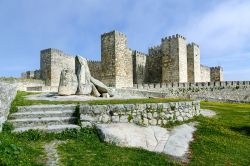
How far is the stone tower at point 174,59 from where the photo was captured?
4131 centimetres

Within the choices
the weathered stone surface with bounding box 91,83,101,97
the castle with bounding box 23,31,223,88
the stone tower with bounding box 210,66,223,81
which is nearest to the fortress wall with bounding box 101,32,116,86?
the castle with bounding box 23,31,223,88

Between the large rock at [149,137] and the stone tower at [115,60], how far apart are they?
27.9 m

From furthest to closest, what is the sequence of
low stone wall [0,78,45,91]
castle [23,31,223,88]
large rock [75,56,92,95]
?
1. castle [23,31,223,88]
2. low stone wall [0,78,45,91]
3. large rock [75,56,92,95]

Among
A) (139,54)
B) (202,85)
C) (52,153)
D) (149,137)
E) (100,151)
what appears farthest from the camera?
(139,54)

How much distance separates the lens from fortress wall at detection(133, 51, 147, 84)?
149 feet

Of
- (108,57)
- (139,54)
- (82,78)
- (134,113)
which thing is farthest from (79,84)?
(139,54)

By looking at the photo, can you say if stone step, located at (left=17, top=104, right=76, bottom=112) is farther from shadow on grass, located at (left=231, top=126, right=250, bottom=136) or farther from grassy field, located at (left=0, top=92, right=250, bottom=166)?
shadow on grass, located at (left=231, top=126, right=250, bottom=136)

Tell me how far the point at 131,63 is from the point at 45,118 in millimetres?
31657

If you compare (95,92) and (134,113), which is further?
(95,92)

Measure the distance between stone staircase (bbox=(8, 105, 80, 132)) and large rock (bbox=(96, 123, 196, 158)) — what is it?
1059 millimetres

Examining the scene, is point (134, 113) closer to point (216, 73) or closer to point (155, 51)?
point (155, 51)

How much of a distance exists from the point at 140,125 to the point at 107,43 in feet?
97.4

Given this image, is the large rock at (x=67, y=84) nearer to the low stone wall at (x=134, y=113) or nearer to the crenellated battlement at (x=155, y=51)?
the low stone wall at (x=134, y=113)

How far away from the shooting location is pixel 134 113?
33.2ft
